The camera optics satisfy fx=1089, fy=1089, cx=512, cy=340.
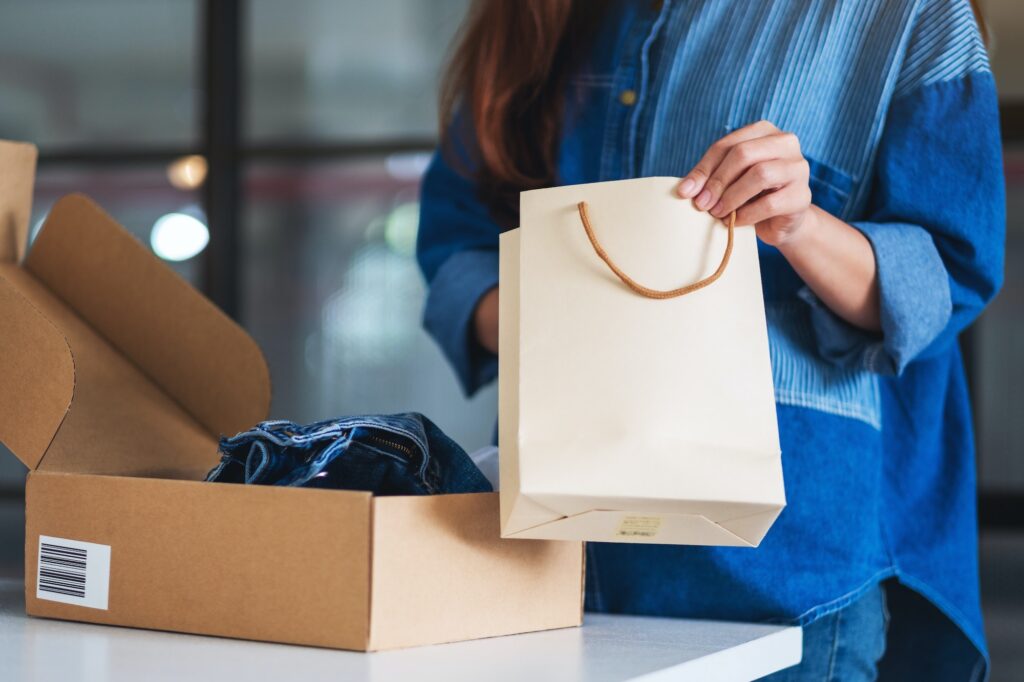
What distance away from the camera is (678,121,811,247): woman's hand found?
0.66 meters

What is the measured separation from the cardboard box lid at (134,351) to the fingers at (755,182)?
386 mm

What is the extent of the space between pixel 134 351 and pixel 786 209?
0.54 meters

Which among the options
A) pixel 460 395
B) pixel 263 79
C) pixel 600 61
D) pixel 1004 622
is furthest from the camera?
pixel 263 79

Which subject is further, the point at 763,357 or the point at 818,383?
the point at 818,383

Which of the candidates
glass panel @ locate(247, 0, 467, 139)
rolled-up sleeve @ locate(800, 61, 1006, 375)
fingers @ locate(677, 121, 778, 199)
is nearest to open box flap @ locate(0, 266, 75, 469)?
fingers @ locate(677, 121, 778, 199)

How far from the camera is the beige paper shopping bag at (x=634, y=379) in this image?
0.60m

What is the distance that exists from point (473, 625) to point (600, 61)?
559 millimetres

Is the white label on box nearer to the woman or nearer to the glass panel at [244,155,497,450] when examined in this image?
the woman

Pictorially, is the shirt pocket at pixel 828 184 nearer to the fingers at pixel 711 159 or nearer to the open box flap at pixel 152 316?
the fingers at pixel 711 159

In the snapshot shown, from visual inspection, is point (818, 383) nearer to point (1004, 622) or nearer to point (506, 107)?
point (506, 107)

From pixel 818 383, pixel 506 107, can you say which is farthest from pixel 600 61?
A: pixel 818 383

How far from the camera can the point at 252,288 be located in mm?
2691

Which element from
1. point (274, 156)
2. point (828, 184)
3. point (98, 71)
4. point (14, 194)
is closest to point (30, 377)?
point (14, 194)

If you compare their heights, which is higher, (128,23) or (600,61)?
(128,23)
